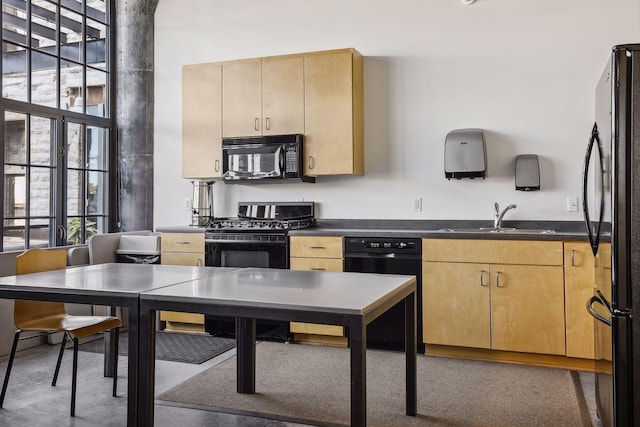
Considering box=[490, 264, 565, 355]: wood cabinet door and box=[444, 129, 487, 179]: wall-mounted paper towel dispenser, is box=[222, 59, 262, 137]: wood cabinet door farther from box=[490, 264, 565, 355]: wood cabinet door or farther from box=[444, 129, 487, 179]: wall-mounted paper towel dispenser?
box=[490, 264, 565, 355]: wood cabinet door

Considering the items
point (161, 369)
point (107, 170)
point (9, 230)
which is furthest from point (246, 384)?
point (107, 170)

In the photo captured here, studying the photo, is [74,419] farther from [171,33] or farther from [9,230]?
[171,33]

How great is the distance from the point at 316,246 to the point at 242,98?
1.51 m

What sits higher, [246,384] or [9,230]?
[9,230]

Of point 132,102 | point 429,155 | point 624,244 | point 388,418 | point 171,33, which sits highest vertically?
point 171,33

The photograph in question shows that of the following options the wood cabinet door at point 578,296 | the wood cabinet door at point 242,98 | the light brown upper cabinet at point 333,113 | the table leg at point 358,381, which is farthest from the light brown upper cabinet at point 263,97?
the table leg at point 358,381

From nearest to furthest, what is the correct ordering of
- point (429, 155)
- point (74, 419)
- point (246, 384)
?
point (74, 419), point (246, 384), point (429, 155)

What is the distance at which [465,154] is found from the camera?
13.8ft

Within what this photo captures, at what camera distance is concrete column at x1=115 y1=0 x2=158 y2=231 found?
5.37 metres

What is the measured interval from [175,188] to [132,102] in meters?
0.94

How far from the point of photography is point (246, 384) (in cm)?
321

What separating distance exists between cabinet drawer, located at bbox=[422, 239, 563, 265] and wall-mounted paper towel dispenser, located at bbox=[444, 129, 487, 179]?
0.64 m

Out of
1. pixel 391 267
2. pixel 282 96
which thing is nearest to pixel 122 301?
pixel 391 267

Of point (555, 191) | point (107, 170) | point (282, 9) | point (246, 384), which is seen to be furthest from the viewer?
point (107, 170)
